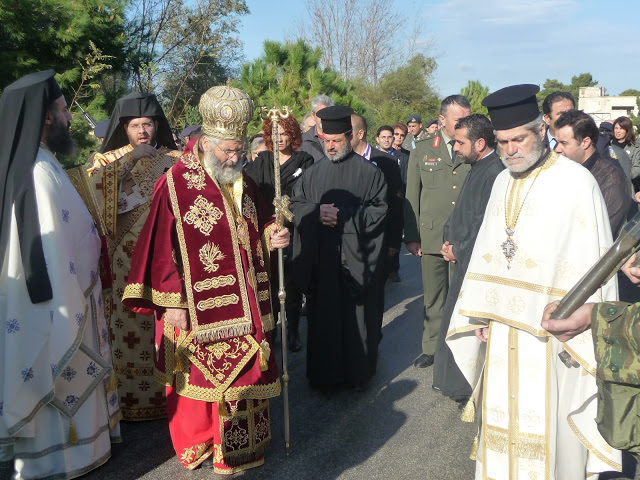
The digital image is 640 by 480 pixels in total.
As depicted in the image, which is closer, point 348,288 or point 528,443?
point 528,443

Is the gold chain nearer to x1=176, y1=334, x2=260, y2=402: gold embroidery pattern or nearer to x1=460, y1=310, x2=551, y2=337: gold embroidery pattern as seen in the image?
x1=460, y1=310, x2=551, y2=337: gold embroidery pattern

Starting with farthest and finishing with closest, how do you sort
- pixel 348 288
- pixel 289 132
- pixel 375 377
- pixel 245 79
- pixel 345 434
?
pixel 245 79
pixel 289 132
pixel 375 377
pixel 348 288
pixel 345 434

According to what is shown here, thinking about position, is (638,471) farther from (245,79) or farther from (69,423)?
(245,79)

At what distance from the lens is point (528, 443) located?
3.17m

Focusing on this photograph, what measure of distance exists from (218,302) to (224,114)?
115 cm

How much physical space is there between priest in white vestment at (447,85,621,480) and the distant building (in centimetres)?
5296

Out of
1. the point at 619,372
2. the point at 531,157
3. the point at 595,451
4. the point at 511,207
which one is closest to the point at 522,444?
the point at 595,451

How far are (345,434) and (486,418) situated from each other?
4.35ft

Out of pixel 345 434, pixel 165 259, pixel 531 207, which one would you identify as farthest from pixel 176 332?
pixel 531 207

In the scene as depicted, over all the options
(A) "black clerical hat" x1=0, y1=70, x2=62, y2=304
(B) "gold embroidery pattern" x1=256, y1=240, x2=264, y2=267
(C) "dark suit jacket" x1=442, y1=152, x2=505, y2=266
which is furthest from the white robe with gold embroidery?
(A) "black clerical hat" x1=0, y1=70, x2=62, y2=304

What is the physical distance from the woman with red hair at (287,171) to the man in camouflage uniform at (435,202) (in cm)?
116

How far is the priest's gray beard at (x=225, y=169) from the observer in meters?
3.76

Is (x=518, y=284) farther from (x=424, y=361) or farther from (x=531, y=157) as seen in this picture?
(x=424, y=361)

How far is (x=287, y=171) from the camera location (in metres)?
5.99
